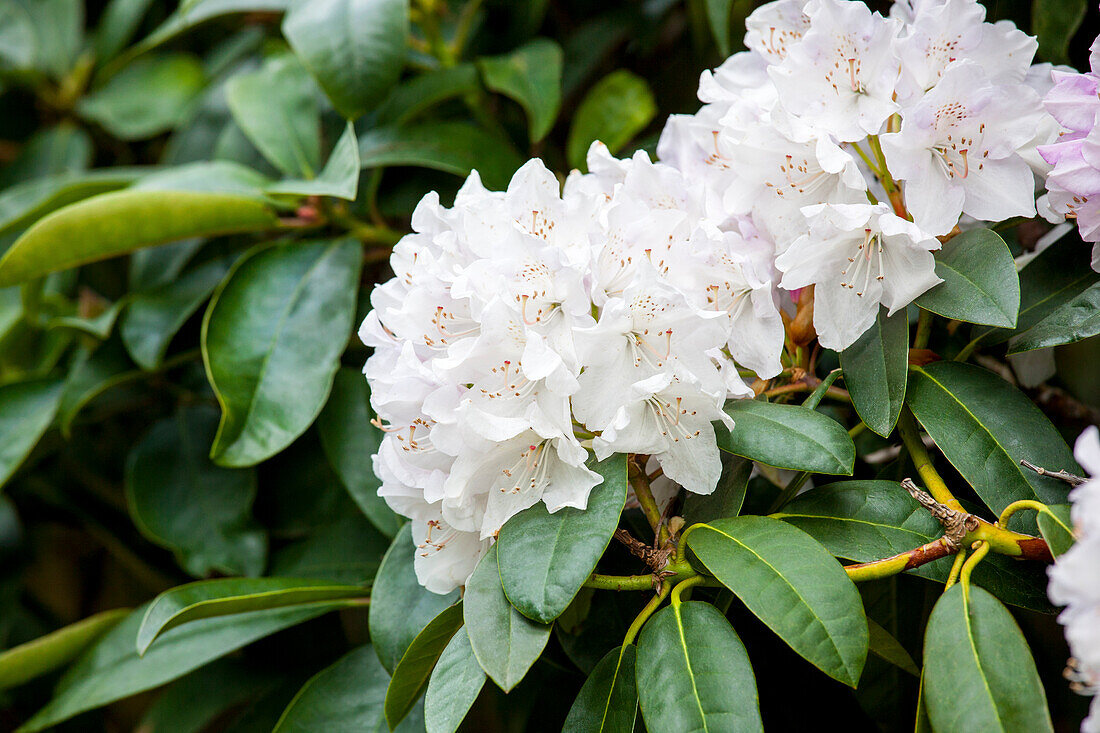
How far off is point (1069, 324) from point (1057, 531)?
0.64 ft

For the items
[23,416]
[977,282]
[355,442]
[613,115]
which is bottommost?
[23,416]

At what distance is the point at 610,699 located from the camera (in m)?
0.62

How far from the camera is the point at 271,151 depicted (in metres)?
1.13

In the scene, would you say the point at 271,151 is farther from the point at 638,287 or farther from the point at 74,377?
the point at 638,287

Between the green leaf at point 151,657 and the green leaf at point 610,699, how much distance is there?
36 cm

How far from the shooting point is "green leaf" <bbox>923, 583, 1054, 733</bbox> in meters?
0.49

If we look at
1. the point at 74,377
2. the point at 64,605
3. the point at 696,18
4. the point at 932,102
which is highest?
the point at 932,102

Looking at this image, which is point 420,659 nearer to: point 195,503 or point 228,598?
point 228,598

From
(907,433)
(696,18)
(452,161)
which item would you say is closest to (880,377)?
(907,433)

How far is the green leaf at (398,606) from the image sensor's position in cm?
72

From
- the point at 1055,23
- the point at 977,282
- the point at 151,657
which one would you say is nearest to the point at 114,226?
Answer: the point at 151,657

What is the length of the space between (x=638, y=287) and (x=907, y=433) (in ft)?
0.92

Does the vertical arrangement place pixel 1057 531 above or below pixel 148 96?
above

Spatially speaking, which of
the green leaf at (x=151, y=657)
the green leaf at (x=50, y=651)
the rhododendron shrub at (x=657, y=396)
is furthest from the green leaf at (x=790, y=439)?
the green leaf at (x=50, y=651)
